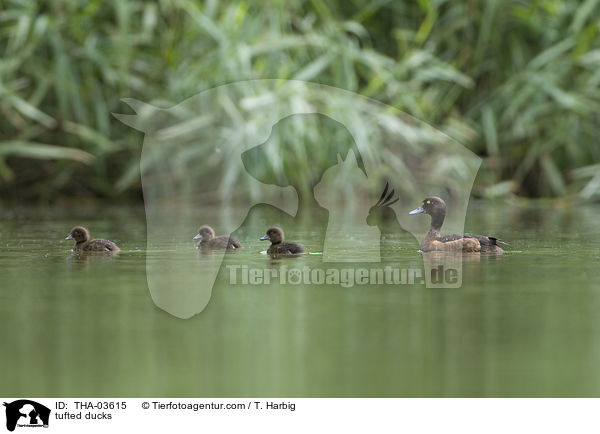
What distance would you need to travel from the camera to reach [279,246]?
6.43 m

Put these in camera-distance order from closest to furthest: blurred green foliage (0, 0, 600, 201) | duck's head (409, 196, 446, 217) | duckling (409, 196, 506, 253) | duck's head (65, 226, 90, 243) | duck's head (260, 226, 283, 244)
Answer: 1. duckling (409, 196, 506, 253)
2. duck's head (260, 226, 283, 244)
3. duck's head (65, 226, 90, 243)
4. duck's head (409, 196, 446, 217)
5. blurred green foliage (0, 0, 600, 201)

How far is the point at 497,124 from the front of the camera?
11320 mm

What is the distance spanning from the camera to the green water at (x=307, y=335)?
3.23 metres

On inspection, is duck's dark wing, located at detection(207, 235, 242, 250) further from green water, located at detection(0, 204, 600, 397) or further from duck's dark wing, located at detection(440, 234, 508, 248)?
duck's dark wing, located at detection(440, 234, 508, 248)

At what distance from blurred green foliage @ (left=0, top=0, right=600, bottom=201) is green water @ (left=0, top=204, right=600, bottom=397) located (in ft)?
15.8

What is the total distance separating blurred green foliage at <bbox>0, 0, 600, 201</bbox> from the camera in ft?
34.3

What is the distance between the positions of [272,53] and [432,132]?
73.9 inches
